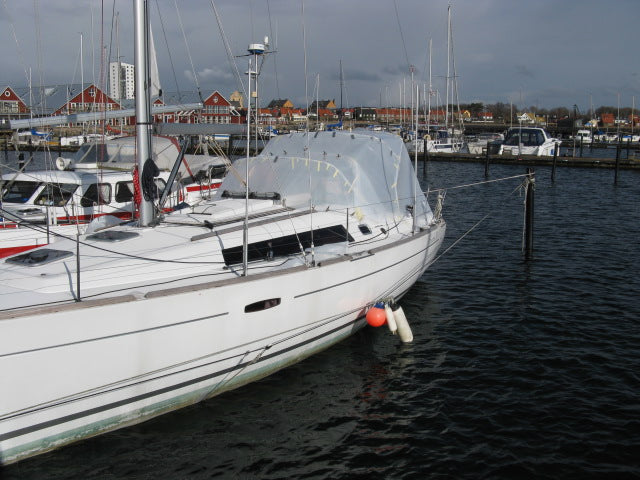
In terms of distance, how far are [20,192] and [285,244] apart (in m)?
10.1

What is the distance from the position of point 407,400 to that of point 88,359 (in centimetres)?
504

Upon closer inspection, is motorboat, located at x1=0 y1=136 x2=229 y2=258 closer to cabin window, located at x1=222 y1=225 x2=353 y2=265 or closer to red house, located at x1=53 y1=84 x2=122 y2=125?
red house, located at x1=53 y1=84 x2=122 y2=125

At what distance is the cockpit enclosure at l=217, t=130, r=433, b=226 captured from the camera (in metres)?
12.2

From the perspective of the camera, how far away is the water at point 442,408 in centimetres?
787

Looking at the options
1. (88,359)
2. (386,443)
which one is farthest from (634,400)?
(88,359)

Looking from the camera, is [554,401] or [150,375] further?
[554,401]

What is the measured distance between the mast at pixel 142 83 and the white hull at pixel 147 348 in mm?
3163

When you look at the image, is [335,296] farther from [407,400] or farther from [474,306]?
[474,306]

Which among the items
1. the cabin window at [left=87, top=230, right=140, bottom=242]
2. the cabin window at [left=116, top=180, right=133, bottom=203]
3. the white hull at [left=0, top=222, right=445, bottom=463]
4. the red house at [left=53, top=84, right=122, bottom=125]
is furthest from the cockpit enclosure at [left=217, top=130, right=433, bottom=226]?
the cabin window at [left=116, top=180, right=133, bottom=203]

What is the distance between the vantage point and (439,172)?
50.6 m

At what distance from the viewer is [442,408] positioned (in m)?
9.44

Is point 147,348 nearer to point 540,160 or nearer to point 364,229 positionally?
point 364,229

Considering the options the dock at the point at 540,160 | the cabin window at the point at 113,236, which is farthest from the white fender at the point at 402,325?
the dock at the point at 540,160

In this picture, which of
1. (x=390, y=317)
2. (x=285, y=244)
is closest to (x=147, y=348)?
(x=285, y=244)
